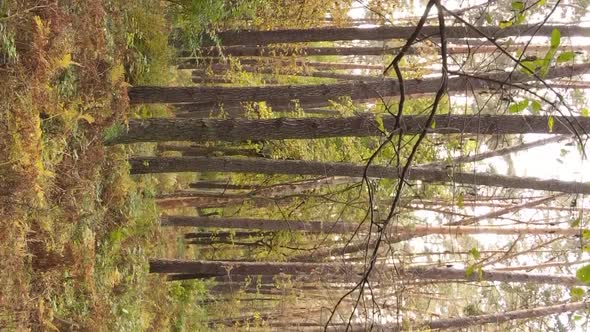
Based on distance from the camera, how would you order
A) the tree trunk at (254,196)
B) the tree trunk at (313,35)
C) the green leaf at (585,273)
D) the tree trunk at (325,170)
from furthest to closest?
the tree trunk at (254,196) → the tree trunk at (313,35) → the tree trunk at (325,170) → the green leaf at (585,273)

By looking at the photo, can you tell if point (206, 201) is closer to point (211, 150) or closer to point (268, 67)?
point (211, 150)

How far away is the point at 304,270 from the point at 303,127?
396 cm

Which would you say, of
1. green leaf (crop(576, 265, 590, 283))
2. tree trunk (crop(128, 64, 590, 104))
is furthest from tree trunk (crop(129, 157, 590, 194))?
green leaf (crop(576, 265, 590, 283))

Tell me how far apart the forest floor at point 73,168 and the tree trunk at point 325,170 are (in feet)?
1.87

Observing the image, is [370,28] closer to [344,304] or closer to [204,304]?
[344,304]

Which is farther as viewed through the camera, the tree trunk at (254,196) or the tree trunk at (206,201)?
the tree trunk at (206,201)

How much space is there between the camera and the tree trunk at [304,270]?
887 cm

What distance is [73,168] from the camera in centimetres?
709

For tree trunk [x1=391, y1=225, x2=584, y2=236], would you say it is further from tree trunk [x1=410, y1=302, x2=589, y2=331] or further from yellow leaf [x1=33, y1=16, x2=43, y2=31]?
yellow leaf [x1=33, y1=16, x2=43, y2=31]

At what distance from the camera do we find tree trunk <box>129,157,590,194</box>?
688 cm

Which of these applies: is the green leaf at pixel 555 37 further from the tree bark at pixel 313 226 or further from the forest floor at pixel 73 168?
the tree bark at pixel 313 226

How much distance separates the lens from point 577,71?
7148mm

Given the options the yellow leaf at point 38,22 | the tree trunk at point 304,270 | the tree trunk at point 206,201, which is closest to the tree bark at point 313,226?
the tree trunk at point 206,201

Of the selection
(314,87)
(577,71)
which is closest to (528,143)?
(577,71)
